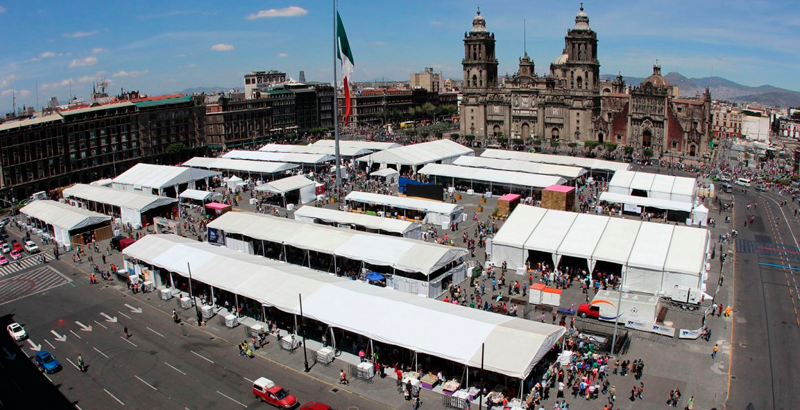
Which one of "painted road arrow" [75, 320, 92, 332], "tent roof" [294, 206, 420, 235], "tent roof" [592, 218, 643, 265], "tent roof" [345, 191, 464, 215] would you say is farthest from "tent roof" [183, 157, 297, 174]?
"tent roof" [592, 218, 643, 265]

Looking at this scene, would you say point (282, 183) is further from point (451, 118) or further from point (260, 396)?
point (451, 118)

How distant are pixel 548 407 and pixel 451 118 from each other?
499ft

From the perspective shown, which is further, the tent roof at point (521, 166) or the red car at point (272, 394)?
the tent roof at point (521, 166)

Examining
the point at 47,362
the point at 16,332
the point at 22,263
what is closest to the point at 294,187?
the point at 22,263

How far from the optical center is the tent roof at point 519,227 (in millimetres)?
39656

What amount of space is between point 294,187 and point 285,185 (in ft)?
3.27

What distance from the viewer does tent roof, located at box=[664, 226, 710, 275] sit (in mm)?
33781

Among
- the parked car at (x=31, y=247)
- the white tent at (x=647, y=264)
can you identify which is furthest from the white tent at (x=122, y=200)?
the white tent at (x=647, y=264)

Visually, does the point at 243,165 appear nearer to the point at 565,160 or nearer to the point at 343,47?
the point at 343,47

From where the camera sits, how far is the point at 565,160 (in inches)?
2827

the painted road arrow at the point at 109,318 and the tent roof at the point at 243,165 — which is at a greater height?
the tent roof at the point at 243,165

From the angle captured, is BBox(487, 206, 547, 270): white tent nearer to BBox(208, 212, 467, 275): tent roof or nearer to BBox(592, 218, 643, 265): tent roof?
BBox(208, 212, 467, 275): tent roof

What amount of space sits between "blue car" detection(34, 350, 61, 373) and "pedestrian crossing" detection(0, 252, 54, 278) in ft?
64.0

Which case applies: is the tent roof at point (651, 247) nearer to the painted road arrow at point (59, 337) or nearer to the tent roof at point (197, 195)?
the painted road arrow at point (59, 337)
